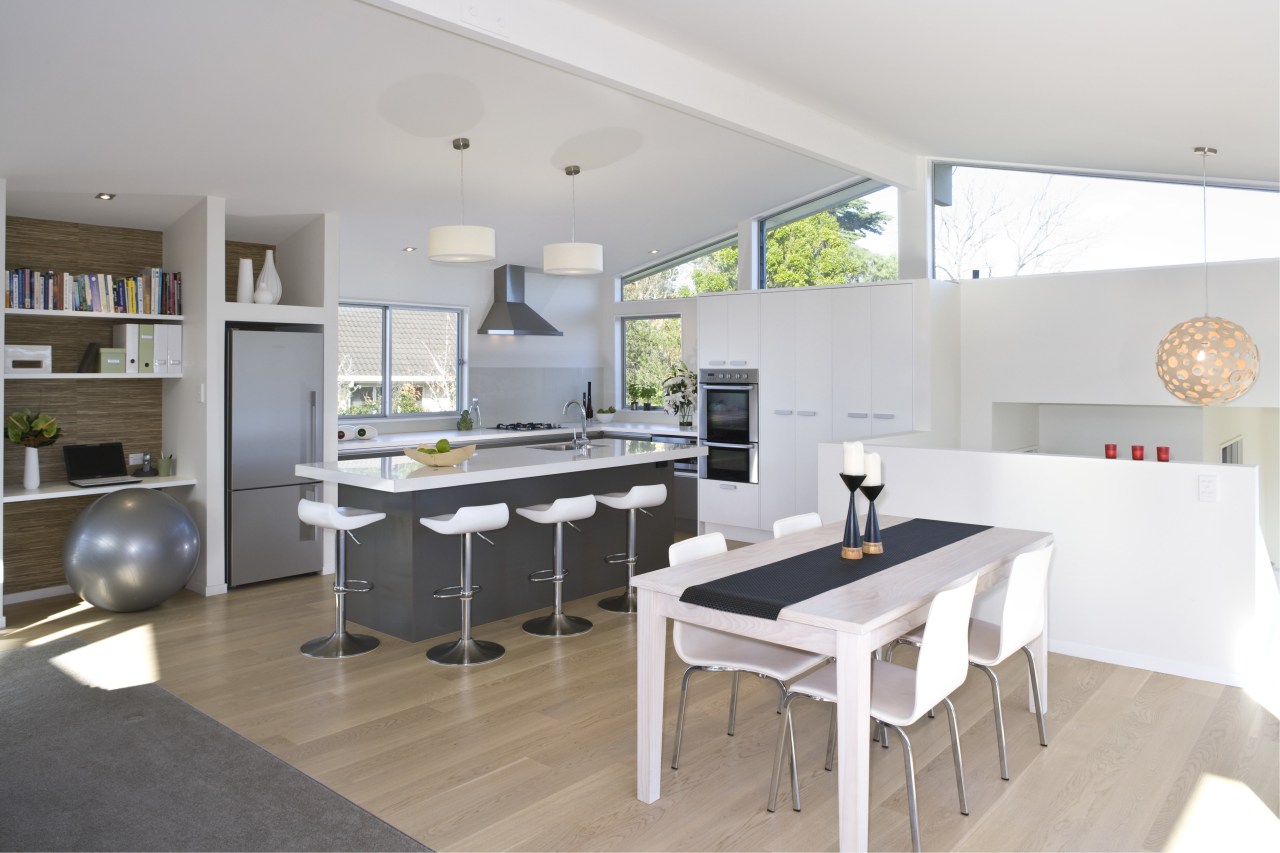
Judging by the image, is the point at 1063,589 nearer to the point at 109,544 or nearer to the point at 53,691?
the point at 53,691

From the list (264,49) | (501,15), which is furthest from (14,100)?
(501,15)

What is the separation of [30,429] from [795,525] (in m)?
4.34

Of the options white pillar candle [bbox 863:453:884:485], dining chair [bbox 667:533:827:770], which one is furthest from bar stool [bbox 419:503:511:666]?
white pillar candle [bbox 863:453:884:485]

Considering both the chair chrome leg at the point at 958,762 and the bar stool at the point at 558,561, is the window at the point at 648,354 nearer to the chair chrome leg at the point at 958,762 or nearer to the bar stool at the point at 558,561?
the bar stool at the point at 558,561

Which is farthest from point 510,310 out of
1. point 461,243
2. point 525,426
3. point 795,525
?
point 795,525

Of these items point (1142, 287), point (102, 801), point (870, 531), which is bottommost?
point (102, 801)

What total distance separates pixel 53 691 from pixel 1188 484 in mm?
5070

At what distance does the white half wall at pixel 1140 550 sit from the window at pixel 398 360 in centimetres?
453

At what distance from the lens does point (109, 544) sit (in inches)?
193

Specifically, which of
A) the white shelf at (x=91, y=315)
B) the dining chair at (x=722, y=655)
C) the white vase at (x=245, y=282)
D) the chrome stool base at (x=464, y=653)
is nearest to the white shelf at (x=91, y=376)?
the white shelf at (x=91, y=315)

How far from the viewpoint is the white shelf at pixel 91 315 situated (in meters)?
5.07

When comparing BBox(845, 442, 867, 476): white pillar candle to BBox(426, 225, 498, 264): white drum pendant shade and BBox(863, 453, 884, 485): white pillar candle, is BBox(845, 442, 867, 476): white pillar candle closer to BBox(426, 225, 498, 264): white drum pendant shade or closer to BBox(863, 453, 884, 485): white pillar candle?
BBox(863, 453, 884, 485): white pillar candle

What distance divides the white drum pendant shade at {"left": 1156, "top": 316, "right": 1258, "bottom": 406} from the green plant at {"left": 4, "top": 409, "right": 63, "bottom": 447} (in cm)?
596

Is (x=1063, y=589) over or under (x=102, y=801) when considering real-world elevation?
over
